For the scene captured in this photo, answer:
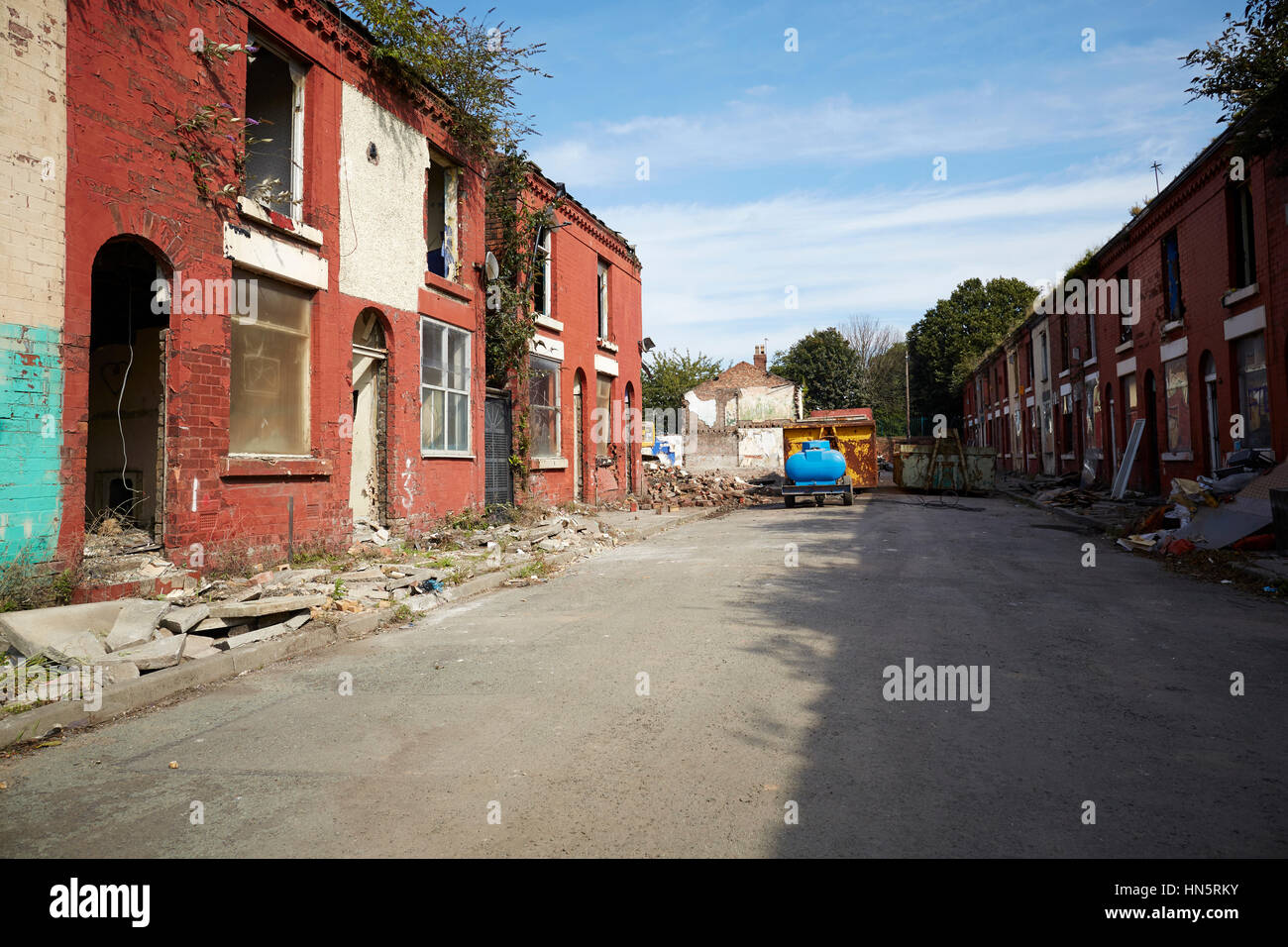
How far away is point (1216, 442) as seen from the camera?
15805mm

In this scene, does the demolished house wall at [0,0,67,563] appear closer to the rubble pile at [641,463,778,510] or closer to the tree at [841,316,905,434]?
the rubble pile at [641,463,778,510]

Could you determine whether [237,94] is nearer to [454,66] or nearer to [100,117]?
[100,117]

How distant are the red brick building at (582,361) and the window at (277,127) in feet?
21.0

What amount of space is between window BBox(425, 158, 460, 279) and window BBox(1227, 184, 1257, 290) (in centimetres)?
1466

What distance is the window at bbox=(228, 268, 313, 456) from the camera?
9117 millimetres

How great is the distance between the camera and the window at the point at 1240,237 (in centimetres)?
1466

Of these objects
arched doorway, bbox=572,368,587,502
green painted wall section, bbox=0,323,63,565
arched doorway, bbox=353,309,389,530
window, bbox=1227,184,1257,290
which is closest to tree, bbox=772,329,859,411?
arched doorway, bbox=572,368,587,502

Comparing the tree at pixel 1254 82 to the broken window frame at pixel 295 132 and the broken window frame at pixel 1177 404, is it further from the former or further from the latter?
the broken window frame at pixel 295 132

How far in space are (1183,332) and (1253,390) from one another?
352 centimetres

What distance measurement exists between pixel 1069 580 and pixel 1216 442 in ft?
31.2

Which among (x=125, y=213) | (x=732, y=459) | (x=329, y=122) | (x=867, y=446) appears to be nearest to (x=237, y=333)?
(x=125, y=213)

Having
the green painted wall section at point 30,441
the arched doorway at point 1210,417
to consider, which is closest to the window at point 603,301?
the arched doorway at point 1210,417

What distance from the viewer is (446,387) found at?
44.7 ft

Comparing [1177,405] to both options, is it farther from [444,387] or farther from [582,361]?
[444,387]
